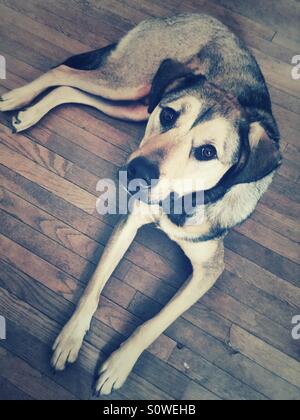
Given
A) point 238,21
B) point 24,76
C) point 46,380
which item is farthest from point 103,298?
point 238,21

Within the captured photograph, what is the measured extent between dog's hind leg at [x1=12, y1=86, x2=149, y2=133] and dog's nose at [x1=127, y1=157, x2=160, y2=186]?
106 cm

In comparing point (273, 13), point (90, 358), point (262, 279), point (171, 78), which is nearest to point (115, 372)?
point (90, 358)

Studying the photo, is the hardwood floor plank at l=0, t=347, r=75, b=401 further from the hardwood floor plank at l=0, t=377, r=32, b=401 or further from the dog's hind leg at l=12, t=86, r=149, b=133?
the dog's hind leg at l=12, t=86, r=149, b=133

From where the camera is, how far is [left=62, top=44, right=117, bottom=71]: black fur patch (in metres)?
2.72

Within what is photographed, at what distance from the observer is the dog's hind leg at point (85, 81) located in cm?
268

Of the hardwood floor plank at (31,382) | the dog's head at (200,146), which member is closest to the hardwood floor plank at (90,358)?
the hardwood floor plank at (31,382)

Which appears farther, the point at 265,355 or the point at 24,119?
the point at 24,119

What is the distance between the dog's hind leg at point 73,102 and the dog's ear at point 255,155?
108cm

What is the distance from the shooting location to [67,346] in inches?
85.2

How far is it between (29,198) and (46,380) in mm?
1320

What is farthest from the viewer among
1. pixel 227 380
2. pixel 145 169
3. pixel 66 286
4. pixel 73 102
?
pixel 73 102

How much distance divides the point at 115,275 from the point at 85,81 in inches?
63.3

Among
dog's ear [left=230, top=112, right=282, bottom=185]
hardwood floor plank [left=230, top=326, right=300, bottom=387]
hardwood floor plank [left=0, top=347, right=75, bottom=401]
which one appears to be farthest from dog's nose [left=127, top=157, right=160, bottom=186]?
hardwood floor plank [left=0, top=347, right=75, bottom=401]

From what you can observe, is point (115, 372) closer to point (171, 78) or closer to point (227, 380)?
point (227, 380)
